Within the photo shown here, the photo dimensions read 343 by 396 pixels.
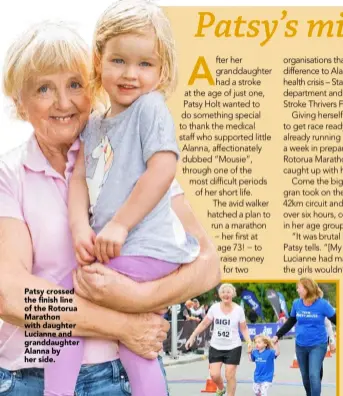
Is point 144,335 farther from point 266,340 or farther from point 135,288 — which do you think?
point 266,340

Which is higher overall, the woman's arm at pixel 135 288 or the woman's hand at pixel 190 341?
the woman's arm at pixel 135 288

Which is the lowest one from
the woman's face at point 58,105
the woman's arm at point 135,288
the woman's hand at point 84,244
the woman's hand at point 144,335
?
the woman's hand at point 144,335

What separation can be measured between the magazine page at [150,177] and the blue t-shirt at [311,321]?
0.38 m

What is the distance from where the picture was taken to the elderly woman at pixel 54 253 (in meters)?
2.39

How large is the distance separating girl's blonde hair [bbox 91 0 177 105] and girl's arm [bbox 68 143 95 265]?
0.23 metres

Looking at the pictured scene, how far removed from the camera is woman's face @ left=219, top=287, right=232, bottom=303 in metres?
3.28

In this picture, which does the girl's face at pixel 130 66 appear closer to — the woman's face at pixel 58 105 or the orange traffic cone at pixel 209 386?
the woman's face at pixel 58 105

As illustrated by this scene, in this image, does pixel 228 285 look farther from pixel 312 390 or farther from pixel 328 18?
pixel 328 18

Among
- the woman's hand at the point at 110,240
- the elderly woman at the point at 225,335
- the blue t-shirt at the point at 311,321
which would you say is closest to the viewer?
the woman's hand at the point at 110,240

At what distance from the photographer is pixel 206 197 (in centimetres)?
299

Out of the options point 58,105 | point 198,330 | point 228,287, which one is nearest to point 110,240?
point 58,105

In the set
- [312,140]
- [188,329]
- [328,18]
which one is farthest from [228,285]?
[328,18]

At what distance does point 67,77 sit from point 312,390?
1570 mm

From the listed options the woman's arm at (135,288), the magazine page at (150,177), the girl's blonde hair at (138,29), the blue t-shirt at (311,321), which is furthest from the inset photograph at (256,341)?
the girl's blonde hair at (138,29)
